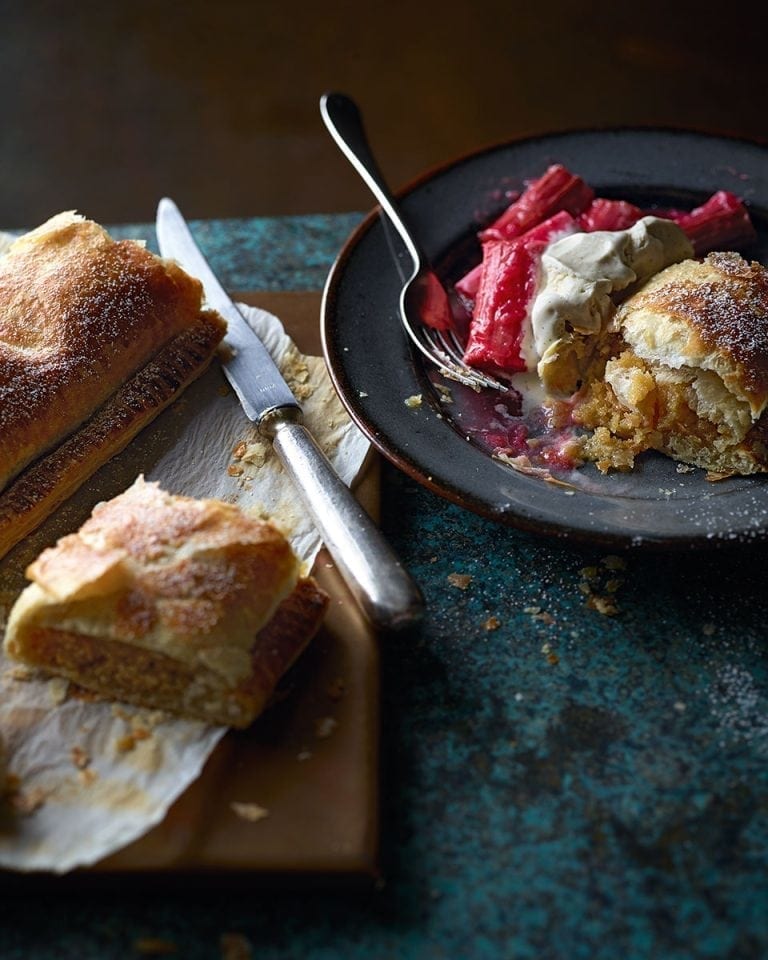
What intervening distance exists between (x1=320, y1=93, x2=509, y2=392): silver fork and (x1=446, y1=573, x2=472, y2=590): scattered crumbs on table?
39 centimetres

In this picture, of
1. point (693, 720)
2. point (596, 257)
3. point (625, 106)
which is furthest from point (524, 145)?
point (625, 106)

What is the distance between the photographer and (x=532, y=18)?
15.1 feet

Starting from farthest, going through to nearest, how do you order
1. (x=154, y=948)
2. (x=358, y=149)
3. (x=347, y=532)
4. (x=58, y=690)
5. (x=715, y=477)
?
(x=358, y=149) < (x=715, y=477) < (x=347, y=532) < (x=58, y=690) < (x=154, y=948)

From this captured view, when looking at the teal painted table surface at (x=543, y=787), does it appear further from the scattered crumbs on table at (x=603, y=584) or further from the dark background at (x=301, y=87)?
the dark background at (x=301, y=87)

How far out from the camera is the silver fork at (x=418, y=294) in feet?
6.45

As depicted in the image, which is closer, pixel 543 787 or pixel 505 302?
pixel 543 787

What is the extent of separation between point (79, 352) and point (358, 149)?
33.0 inches

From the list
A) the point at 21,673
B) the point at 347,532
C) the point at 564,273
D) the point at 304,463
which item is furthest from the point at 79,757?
the point at 564,273

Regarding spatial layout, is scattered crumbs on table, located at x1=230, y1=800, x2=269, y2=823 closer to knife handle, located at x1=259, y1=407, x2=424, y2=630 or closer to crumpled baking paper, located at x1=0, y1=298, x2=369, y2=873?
crumpled baking paper, located at x1=0, y1=298, x2=369, y2=873

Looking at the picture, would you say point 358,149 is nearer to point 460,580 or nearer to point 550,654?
point 460,580

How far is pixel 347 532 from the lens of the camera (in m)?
1.64

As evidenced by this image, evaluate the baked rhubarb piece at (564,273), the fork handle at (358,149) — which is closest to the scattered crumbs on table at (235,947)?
the baked rhubarb piece at (564,273)

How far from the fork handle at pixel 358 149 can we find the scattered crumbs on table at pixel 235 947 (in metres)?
1.28

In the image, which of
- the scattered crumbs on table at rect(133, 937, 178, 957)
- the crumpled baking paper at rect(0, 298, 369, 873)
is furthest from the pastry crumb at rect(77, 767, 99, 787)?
the scattered crumbs on table at rect(133, 937, 178, 957)
